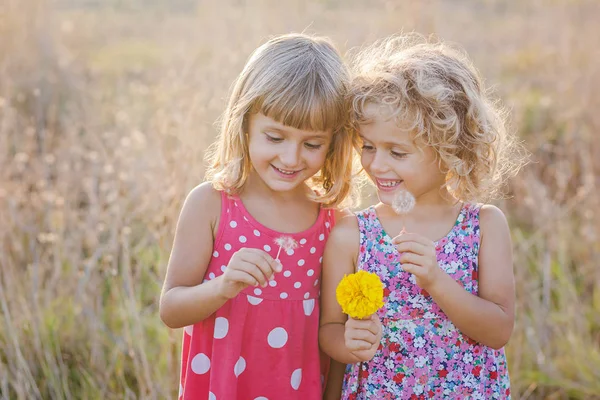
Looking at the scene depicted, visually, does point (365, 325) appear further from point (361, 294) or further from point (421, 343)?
point (421, 343)

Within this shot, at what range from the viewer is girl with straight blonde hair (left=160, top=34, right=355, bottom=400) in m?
2.06

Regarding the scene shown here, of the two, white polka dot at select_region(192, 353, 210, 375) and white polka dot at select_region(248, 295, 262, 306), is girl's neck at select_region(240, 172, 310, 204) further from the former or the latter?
white polka dot at select_region(192, 353, 210, 375)

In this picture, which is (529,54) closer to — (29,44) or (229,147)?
(29,44)

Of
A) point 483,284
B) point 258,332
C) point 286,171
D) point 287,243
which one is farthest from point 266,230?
point 483,284

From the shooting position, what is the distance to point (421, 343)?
2117 mm

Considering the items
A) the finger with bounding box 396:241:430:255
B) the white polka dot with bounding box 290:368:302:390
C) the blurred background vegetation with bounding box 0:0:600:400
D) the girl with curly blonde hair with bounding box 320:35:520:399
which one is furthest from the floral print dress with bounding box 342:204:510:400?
the blurred background vegetation with bounding box 0:0:600:400

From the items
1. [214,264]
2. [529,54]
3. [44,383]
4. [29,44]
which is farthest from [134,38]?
[214,264]

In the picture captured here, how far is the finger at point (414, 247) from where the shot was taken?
1.90m

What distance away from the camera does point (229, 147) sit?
2184 mm

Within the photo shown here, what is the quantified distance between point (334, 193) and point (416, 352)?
0.52 metres

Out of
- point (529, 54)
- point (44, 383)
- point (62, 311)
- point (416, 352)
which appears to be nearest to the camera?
point (416, 352)

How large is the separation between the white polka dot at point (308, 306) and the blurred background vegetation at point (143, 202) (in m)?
0.66

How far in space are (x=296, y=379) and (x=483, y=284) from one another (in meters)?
0.60

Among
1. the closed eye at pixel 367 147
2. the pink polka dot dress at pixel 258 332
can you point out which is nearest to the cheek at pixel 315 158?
the closed eye at pixel 367 147
